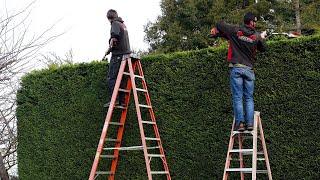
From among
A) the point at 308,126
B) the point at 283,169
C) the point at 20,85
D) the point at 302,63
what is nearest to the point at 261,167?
the point at 283,169

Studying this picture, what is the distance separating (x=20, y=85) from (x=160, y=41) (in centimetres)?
1441

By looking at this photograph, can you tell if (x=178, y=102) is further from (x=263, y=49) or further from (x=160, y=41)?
(x=160, y=41)

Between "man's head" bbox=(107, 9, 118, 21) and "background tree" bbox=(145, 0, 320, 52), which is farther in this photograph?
"background tree" bbox=(145, 0, 320, 52)

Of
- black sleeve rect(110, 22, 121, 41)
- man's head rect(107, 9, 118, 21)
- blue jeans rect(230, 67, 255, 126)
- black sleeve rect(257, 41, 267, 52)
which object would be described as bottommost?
blue jeans rect(230, 67, 255, 126)

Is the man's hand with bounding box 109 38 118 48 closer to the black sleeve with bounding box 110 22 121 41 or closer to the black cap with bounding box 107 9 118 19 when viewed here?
the black sleeve with bounding box 110 22 121 41

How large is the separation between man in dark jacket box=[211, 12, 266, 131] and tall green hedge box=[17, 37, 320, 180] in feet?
1.55

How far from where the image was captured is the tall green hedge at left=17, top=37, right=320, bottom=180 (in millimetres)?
6168

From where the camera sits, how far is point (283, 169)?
6207 mm

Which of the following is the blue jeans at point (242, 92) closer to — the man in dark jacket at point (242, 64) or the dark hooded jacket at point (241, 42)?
the man in dark jacket at point (242, 64)

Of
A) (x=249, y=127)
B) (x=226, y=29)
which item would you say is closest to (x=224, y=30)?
(x=226, y=29)

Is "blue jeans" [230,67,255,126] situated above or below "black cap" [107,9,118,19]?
below

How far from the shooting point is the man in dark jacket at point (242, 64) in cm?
590

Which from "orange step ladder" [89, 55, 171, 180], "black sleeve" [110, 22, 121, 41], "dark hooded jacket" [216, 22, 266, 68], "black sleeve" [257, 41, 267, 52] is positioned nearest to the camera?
"dark hooded jacket" [216, 22, 266, 68]

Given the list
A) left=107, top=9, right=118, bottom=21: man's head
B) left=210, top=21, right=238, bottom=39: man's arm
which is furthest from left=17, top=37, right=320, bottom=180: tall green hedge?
left=107, top=9, right=118, bottom=21: man's head
